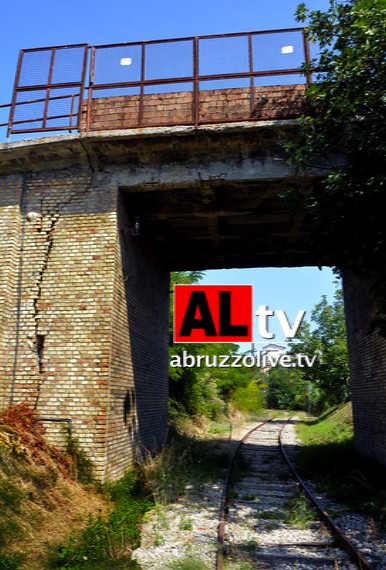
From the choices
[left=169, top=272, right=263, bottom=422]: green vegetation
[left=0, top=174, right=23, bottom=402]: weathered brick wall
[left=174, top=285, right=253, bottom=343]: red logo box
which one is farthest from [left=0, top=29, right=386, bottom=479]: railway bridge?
[left=169, top=272, right=263, bottom=422]: green vegetation

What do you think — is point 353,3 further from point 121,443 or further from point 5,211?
point 121,443

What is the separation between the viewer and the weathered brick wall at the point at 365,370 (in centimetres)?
932

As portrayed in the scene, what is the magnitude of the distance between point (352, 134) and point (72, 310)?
17.6ft

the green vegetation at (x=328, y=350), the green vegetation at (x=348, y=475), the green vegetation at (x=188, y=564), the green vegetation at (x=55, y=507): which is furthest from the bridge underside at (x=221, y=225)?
the green vegetation at (x=328, y=350)

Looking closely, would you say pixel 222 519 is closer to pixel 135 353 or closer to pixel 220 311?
pixel 135 353

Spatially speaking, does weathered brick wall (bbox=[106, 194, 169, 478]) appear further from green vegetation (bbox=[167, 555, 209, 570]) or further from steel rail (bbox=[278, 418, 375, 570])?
steel rail (bbox=[278, 418, 375, 570])

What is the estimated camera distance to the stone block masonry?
721 centimetres

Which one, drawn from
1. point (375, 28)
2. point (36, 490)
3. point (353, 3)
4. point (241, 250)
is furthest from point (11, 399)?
point (353, 3)

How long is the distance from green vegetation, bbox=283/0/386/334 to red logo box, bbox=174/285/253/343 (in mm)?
4909

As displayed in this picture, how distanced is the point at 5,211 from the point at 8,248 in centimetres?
81

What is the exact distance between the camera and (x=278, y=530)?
605 cm

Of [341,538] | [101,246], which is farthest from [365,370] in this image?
[101,246]

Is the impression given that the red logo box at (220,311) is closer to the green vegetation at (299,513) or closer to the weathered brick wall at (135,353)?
the weathered brick wall at (135,353)

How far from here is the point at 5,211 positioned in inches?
324
